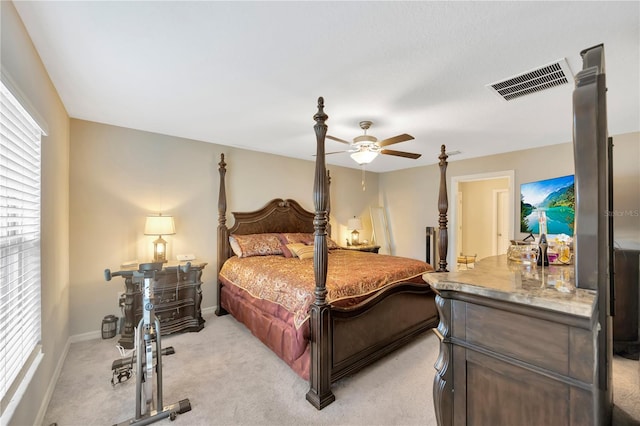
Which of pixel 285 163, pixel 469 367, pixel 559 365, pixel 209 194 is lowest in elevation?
pixel 469 367

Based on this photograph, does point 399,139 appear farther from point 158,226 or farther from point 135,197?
point 135,197

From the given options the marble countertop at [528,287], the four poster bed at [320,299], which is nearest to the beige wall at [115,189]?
the four poster bed at [320,299]

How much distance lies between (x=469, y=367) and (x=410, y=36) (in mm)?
1830

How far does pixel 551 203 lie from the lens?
3668 mm

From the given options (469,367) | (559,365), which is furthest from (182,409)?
(559,365)

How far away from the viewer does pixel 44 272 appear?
1.98 meters

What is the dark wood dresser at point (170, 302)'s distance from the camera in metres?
2.91

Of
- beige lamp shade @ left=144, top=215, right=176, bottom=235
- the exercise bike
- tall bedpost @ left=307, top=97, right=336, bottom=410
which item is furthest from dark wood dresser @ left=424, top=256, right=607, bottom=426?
beige lamp shade @ left=144, top=215, right=176, bottom=235

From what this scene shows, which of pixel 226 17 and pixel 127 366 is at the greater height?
pixel 226 17

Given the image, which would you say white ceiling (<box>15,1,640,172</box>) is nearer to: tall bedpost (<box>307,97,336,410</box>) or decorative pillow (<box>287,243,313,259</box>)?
tall bedpost (<box>307,97,336,410</box>)

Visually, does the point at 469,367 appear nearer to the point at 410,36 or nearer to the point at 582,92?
the point at 582,92

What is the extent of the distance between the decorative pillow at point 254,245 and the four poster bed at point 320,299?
1 centimetres

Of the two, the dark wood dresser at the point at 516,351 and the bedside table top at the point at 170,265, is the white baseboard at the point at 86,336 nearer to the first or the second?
the bedside table top at the point at 170,265

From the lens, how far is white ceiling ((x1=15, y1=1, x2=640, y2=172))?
144 cm
